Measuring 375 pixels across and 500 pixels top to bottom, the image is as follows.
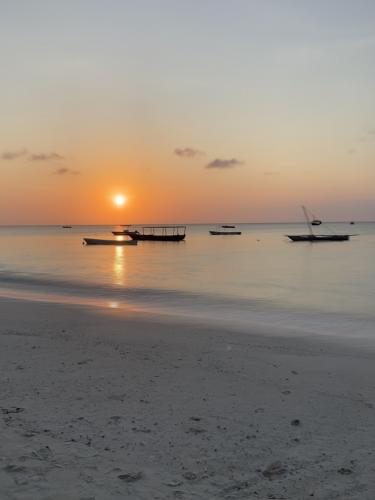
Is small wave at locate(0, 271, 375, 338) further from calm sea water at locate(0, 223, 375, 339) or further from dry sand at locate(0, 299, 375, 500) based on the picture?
dry sand at locate(0, 299, 375, 500)

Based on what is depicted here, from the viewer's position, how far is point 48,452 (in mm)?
5328

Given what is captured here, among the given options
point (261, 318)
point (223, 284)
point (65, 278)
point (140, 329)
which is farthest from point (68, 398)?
point (65, 278)

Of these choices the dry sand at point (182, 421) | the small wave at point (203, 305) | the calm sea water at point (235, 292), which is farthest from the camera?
the calm sea water at point (235, 292)

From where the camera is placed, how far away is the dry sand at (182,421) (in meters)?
4.80

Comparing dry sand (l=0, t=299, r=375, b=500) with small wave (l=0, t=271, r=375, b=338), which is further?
small wave (l=0, t=271, r=375, b=338)

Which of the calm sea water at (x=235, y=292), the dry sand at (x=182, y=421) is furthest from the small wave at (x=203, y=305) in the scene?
the dry sand at (x=182, y=421)

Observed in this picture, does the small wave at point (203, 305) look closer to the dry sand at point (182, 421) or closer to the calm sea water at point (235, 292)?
the calm sea water at point (235, 292)

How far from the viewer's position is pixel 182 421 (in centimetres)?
638

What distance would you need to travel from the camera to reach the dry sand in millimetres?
4805

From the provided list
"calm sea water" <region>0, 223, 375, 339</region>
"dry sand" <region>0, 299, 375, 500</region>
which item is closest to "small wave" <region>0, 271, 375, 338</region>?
"calm sea water" <region>0, 223, 375, 339</region>

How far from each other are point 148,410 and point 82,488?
7.18 ft

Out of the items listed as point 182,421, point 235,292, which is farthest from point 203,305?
point 182,421

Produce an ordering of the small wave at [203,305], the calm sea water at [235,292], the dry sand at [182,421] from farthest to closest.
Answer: the calm sea water at [235,292] < the small wave at [203,305] < the dry sand at [182,421]

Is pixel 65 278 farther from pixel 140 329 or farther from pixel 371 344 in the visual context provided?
pixel 371 344
